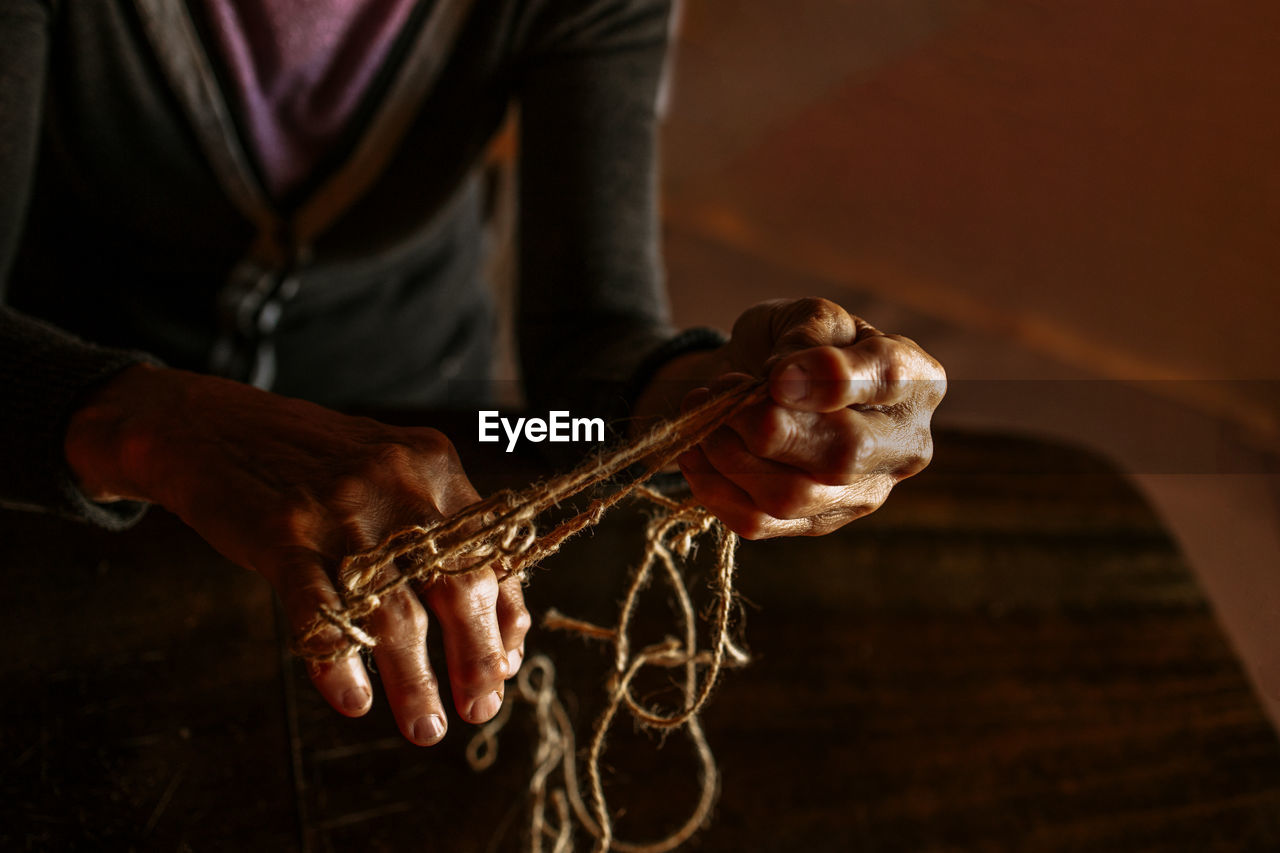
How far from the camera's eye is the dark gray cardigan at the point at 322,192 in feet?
1.40

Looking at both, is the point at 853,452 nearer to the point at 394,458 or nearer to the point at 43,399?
the point at 394,458

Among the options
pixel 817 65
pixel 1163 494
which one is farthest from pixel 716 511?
pixel 817 65

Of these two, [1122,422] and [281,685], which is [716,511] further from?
[1122,422]

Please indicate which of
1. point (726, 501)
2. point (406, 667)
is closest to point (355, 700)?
point (406, 667)

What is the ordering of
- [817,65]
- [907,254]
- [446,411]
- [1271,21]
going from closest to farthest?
[446,411], [1271,21], [817,65], [907,254]

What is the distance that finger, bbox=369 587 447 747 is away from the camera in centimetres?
25

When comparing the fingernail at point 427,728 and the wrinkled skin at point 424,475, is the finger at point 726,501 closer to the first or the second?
the wrinkled skin at point 424,475

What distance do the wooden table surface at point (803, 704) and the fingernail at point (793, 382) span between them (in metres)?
0.29

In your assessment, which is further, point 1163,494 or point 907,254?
point 907,254

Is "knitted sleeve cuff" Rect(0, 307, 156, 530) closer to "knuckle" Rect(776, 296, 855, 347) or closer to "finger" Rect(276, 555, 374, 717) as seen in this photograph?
"finger" Rect(276, 555, 374, 717)

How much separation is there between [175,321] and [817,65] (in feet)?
2.85

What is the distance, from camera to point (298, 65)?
0.46 meters

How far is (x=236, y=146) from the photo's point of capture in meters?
0.47

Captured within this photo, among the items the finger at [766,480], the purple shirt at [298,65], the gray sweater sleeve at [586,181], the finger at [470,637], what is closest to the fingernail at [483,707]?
the finger at [470,637]
